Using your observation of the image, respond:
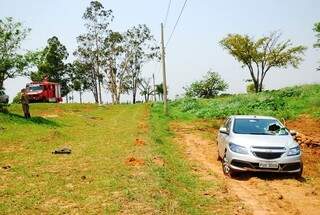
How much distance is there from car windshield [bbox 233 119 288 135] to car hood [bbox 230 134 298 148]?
1.54 ft

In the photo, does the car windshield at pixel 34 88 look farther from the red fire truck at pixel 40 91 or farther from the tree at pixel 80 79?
the tree at pixel 80 79

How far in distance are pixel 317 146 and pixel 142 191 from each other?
1172 centimetres

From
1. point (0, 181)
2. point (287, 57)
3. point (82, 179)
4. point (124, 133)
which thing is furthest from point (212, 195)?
point (287, 57)

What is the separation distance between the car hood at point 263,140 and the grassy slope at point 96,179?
5.43 ft

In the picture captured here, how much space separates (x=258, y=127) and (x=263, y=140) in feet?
4.32

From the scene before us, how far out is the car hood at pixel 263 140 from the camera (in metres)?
11.9

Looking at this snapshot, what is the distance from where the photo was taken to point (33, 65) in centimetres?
3128

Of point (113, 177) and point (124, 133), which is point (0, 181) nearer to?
point (113, 177)

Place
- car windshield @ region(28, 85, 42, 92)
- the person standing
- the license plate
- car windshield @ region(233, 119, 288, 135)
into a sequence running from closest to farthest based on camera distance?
the license plate < car windshield @ region(233, 119, 288, 135) < the person standing < car windshield @ region(28, 85, 42, 92)

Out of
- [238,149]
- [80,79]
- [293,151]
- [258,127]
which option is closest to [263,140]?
[238,149]

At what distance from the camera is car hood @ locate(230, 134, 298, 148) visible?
11945 millimetres

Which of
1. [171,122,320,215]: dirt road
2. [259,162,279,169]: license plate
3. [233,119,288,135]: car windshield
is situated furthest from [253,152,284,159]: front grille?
[233,119,288,135]: car windshield

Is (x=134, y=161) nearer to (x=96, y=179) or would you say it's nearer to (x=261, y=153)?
(x=96, y=179)

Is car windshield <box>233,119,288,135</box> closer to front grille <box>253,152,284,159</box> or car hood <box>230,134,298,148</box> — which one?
car hood <box>230,134,298,148</box>
